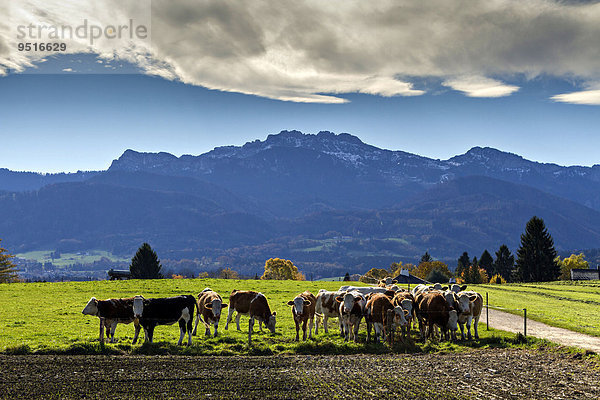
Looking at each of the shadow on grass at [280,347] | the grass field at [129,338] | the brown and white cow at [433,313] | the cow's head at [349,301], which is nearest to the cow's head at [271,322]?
the grass field at [129,338]

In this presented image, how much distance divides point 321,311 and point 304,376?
10903 mm

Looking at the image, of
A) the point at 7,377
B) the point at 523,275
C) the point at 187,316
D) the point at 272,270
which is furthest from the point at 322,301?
the point at 272,270

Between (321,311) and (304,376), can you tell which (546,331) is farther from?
(304,376)

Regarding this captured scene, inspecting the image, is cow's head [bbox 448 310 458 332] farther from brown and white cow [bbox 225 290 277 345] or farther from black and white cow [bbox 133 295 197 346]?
black and white cow [bbox 133 295 197 346]

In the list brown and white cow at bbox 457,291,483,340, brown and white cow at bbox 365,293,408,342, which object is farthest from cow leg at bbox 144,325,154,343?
brown and white cow at bbox 457,291,483,340

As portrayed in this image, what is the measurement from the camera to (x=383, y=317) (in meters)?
25.8

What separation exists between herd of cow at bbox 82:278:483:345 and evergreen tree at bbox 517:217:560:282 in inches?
3820

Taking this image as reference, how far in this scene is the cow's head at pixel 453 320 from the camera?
26000mm

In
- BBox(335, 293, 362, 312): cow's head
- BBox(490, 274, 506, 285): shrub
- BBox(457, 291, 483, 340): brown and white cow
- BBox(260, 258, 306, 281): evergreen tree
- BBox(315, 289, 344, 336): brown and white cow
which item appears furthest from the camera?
BBox(260, 258, 306, 281): evergreen tree

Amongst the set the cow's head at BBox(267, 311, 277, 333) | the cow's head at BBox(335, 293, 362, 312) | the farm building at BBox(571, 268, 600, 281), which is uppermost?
the cow's head at BBox(335, 293, 362, 312)

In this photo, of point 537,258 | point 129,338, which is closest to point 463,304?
point 129,338

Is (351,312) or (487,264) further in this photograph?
(487,264)

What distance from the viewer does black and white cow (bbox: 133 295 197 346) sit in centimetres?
2441

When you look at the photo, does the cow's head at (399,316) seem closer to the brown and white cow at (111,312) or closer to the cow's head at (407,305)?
the cow's head at (407,305)
